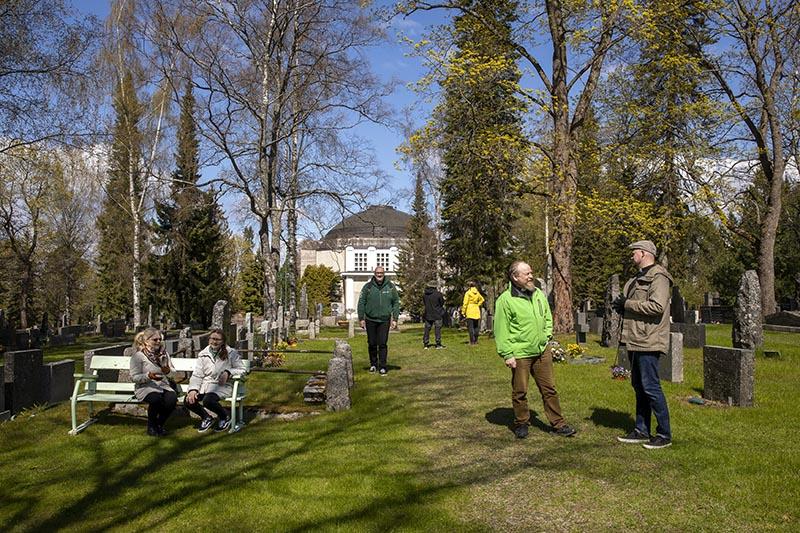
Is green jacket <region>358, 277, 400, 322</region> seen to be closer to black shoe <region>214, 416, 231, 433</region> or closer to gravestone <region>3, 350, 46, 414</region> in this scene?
black shoe <region>214, 416, 231, 433</region>

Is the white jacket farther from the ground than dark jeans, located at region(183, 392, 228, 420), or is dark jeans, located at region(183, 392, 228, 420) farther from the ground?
the white jacket

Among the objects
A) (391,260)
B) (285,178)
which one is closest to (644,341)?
(285,178)

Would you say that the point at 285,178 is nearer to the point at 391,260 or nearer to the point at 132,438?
the point at 132,438

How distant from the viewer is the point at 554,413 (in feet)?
22.9

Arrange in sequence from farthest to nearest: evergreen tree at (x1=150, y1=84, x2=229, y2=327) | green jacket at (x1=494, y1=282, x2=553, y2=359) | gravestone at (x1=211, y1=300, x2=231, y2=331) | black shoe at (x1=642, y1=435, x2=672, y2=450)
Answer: evergreen tree at (x1=150, y1=84, x2=229, y2=327), gravestone at (x1=211, y1=300, x2=231, y2=331), green jacket at (x1=494, y1=282, x2=553, y2=359), black shoe at (x1=642, y1=435, x2=672, y2=450)

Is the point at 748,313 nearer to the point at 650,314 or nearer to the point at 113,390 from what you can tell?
the point at 650,314

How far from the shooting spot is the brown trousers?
22.7 feet

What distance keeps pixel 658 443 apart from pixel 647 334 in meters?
1.06

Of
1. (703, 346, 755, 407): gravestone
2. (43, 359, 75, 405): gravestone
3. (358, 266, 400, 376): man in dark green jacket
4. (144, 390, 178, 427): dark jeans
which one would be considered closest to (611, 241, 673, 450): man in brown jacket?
(703, 346, 755, 407): gravestone

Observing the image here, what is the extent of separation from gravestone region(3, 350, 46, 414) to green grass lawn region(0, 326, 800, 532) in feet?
0.81

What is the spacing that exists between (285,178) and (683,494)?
21.4 m

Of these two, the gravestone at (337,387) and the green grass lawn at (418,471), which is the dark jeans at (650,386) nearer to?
the green grass lawn at (418,471)

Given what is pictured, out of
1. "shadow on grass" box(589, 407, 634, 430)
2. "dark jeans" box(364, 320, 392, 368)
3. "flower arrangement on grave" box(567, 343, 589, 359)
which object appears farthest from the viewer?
"flower arrangement on grave" box(567, 343, 589, 359)

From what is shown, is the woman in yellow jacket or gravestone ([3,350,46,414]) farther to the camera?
the woman in yellow jacket
